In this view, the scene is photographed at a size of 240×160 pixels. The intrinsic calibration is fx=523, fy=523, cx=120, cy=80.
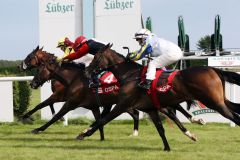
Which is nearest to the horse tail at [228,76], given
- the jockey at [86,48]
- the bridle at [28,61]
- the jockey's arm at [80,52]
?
the jockey at [86,48]

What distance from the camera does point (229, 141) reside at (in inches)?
320

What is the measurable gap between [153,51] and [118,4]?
527 cm

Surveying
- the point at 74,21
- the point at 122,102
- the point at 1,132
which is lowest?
the point at 1,132

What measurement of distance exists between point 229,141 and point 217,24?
42.6 feet

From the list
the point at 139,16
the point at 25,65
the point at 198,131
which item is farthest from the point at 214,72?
the point at 139,16

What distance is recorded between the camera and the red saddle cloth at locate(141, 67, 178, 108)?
6.70 metres

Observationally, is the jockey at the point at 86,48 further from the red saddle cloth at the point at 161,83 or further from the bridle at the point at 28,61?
the red saddle cloth at the point at 161,83

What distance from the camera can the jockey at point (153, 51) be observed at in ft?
22.3

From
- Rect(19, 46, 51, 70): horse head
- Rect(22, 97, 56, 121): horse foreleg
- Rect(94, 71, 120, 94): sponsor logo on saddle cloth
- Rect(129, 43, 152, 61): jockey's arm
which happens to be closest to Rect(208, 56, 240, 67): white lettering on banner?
Rect(94, 71, 120, 94): sponsor logo on saddle cloth

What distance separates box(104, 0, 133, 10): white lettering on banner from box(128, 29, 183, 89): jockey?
5024 mm

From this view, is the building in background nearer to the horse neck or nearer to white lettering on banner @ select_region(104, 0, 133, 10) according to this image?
white lettering on banner @ select_region(104, 0, 133, 10)

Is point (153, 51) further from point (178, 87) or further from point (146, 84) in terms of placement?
point (178, 87)

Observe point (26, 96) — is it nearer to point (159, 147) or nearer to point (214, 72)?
point (159, 147)

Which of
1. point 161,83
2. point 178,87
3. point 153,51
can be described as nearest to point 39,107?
point 153,51
